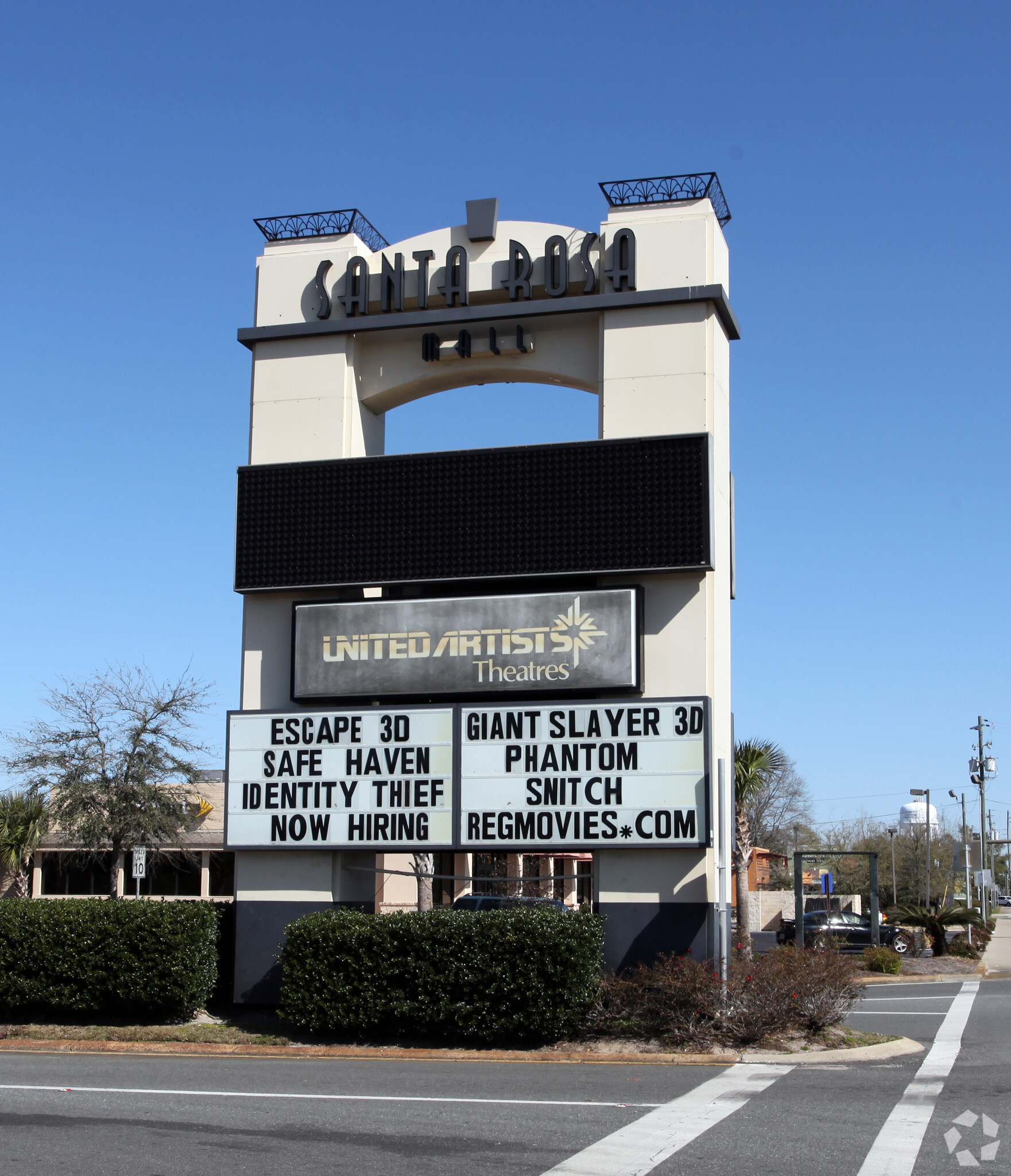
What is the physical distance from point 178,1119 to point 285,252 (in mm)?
13598

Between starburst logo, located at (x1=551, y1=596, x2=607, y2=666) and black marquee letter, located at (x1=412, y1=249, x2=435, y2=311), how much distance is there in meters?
5.33

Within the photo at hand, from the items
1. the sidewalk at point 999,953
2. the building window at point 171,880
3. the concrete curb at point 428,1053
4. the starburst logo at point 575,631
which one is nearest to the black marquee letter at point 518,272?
the starburst logo at point 575,631

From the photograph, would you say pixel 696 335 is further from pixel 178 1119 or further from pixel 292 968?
pixel 178 1119

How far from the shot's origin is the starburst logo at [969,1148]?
30.5 feet

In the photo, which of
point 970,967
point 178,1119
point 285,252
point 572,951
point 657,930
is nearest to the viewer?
point 178,1119

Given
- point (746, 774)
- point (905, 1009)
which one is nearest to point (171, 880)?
point (746, 774)

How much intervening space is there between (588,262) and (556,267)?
1.67 feet

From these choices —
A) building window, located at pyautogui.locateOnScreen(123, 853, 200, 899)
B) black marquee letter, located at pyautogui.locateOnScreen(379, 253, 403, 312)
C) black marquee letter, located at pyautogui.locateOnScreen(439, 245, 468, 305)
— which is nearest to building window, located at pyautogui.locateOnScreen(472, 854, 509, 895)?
building window, located at pyautogui.locateOnScreen(123, 853, 200, 899)

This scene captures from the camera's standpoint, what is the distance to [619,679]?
1739cm

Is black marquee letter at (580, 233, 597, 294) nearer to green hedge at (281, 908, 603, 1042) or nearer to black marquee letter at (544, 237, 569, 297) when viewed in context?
black marquee letter at (544, 237, 569, 297)

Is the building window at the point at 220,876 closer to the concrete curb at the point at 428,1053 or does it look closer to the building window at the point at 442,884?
the building window at the point at 442,884

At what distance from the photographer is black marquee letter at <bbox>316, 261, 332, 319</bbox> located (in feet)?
65.4

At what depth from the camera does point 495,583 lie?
61.0ft

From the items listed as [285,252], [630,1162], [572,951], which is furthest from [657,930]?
[285,252]
